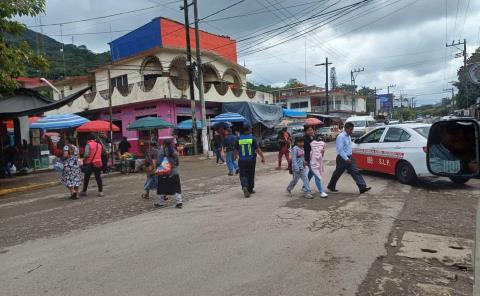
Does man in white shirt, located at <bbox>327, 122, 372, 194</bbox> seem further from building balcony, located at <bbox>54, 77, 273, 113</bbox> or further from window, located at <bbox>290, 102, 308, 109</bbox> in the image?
window, located at <bbox>290, 102, 308, 109</bbox>

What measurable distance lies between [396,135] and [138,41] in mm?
24566

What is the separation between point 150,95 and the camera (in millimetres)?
25844

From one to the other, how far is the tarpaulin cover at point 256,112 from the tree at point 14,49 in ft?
56.7

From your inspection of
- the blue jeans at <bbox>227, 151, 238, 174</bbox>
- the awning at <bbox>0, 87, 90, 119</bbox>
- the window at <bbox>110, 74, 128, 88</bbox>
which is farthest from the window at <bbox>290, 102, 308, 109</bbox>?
the awning at <bbox>0, 87, 90, 119</bbox>

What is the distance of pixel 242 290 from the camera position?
4.02 m

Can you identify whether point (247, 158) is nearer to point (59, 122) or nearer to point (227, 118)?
point (59, 122)

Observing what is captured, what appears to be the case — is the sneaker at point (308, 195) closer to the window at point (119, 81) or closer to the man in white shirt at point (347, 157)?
the man in white shirt at point (347, 157)

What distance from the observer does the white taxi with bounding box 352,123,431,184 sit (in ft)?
32.0

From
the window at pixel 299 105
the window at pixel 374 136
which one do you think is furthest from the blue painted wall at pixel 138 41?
the window at pixel 299 105

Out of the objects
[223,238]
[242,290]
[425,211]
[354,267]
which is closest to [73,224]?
[223,238]

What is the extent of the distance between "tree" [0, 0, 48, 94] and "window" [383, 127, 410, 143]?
392 inches

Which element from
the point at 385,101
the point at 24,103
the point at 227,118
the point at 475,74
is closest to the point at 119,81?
the point at 227,118

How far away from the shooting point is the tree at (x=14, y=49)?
408 inches

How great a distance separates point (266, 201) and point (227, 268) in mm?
4041
